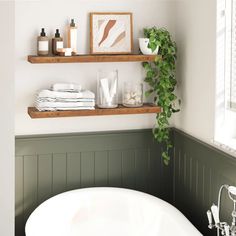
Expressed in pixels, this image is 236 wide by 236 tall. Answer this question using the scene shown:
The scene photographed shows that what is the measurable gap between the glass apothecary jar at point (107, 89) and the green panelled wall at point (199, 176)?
57 cm

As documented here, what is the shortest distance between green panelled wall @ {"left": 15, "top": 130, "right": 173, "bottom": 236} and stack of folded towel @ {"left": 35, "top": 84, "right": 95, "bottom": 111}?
11.8 inches

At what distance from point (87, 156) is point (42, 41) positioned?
2.86ft

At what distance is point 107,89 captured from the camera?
280 centimetres

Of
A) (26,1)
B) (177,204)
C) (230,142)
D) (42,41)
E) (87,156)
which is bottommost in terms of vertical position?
(177,204)

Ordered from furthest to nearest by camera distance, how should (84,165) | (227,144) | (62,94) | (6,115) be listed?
(84,165) < (62,94) < (227,144) < (6,115)

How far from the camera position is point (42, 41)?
2.69 meters

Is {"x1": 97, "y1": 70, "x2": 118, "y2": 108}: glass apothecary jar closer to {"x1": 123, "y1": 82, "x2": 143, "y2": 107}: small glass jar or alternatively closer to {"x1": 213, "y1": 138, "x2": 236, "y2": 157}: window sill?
{"x1": 123, "y1": 82, "x2": 143, "y2": 107}: small glass jar

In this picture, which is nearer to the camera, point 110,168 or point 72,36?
point 72,36

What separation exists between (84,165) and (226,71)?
1.22 meters

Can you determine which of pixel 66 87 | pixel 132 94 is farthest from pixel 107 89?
pixel 66 87

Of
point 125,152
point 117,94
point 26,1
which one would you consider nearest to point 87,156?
point 125,152

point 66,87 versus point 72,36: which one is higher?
point 72,36

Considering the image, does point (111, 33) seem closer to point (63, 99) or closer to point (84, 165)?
point (63, 99)

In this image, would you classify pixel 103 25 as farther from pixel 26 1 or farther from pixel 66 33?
pixel 26 1
